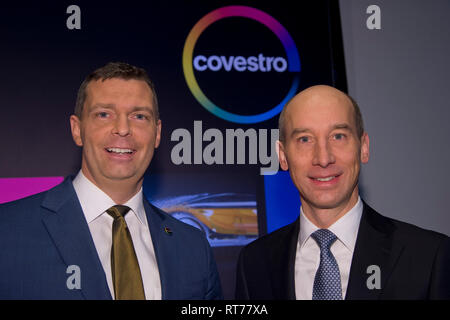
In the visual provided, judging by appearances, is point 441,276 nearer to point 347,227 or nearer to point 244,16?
point 347,227

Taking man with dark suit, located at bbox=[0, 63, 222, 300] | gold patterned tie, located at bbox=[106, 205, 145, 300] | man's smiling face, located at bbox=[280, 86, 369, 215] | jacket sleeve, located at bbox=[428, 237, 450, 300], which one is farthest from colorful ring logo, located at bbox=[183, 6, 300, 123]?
jacket sleeve, located at bbox=[428, 237, 450, 300]

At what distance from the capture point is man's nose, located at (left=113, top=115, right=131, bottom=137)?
2.63 meters

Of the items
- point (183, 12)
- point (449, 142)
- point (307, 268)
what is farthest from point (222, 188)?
point (449, 142)

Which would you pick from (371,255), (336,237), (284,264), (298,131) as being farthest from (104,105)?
(371,255)

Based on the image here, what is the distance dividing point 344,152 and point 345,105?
258 mm

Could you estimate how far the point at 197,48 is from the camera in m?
3.57

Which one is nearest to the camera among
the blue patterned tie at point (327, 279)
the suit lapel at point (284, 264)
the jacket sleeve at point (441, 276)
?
the jacket sleeve at point (441, 276)

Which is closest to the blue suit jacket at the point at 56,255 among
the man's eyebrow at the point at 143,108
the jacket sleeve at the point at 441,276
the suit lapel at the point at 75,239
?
the suit lapel at the point at 75,239

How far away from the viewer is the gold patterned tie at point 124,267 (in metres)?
2.50

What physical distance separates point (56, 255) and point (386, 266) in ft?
5.38

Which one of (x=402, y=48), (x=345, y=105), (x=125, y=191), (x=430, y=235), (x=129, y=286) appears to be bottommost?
(x=129, y=286)

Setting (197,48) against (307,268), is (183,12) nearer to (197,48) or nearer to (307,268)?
(197,48)

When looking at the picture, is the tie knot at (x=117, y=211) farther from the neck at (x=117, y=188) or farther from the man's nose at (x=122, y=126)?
the man's nose at (x=122, y=126)

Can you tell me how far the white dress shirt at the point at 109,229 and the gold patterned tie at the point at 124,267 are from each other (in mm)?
45
